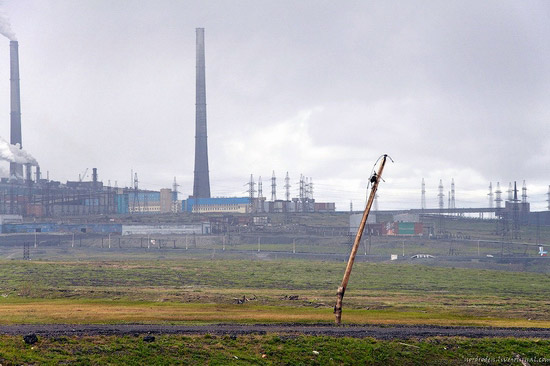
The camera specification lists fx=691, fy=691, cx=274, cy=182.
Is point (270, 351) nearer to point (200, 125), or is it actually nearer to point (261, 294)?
point (261, 294)

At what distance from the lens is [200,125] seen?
164375mm

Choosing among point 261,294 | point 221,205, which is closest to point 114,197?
point 221,205

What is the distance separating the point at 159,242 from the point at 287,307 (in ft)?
284

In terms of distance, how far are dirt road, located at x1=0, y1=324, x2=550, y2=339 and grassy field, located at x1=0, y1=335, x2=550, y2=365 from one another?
91 cm

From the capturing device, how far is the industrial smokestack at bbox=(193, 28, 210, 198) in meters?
→ 162

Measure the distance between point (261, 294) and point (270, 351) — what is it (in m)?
30.0

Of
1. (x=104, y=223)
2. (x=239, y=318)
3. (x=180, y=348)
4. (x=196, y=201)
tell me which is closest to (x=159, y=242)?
(x=104, y=223)

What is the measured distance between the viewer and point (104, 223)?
Result: 5787 inches

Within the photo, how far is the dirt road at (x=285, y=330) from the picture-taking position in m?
26.9

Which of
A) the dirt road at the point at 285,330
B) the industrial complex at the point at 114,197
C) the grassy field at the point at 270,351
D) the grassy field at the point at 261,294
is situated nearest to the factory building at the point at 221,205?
the industrial complex at the point at 114,197

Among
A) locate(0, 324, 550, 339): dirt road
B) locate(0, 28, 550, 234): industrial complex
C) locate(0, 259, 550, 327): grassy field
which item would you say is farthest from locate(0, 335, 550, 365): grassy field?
locate(0, 28, 550, 234): industrial complex

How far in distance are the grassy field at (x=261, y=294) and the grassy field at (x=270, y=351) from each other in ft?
19.8

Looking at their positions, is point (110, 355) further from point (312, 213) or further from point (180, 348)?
point (312, 213)

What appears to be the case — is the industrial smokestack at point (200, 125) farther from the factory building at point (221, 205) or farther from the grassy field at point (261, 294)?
the grassy field at point (261, 294)
